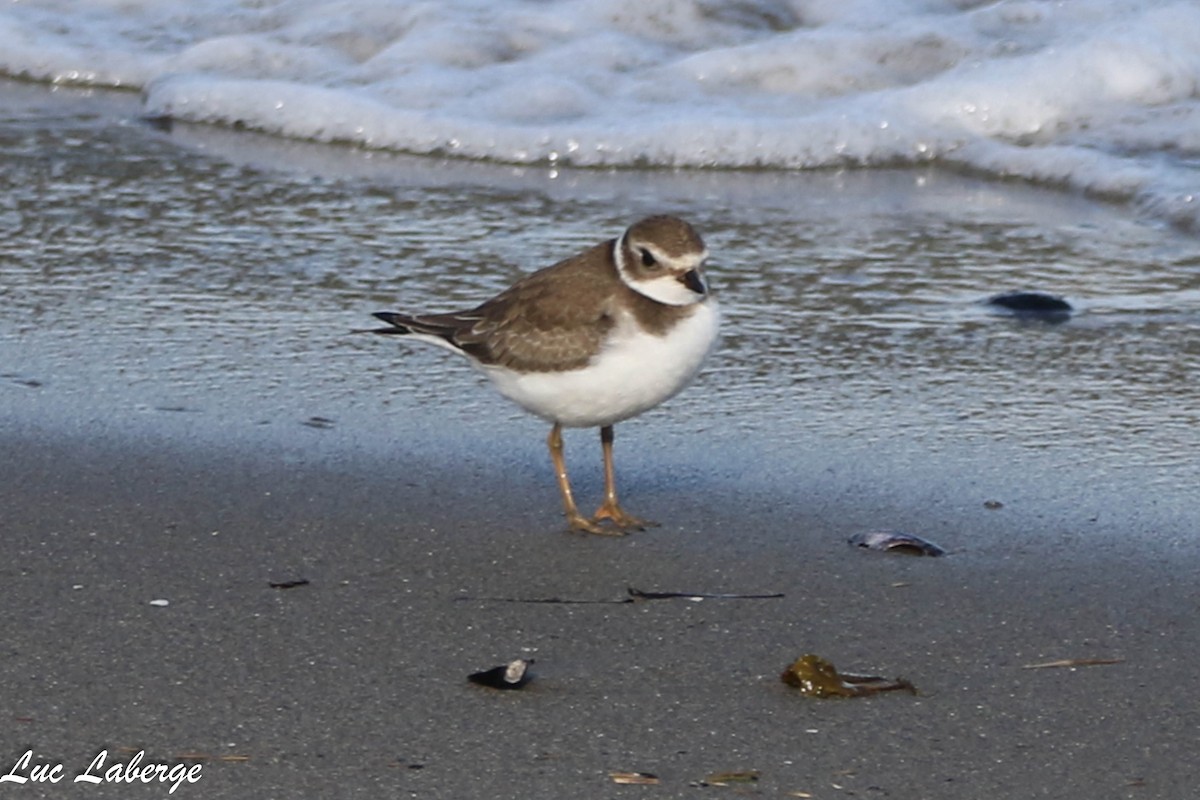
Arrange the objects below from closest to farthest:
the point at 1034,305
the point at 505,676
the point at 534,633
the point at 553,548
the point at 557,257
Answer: the point at 505,676
the point at 534,633
the point at 553,548
the point at 1034,305
the point at 557,257

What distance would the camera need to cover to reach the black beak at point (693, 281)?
12.9ft

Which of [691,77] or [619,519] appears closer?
[619,519]

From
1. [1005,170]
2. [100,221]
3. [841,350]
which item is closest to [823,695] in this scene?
[841,350]

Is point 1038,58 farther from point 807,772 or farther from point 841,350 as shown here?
point 807,772

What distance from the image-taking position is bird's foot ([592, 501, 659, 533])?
3.96 meters

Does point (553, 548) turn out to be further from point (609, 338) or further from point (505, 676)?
point (505, 676)

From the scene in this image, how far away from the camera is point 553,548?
387cm

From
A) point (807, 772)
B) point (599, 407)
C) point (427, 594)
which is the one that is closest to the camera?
point (807, 772)

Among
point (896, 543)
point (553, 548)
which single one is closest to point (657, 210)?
point (553, 548)

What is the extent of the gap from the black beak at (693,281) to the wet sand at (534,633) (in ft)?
1.52

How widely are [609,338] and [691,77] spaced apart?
4206 millimetres

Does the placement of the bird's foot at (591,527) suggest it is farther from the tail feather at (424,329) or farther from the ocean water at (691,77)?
Answer: the ocean water at (691,77)

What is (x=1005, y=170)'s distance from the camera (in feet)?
22.9

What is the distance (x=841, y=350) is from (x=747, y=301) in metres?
0.47
